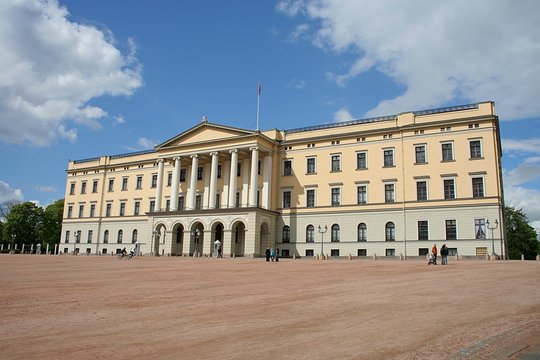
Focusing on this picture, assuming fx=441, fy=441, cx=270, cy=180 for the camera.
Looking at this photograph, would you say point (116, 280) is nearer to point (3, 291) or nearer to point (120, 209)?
point (3, 291)

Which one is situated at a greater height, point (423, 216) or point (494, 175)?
point (494, 175)

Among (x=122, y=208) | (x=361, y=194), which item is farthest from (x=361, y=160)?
(x=122, y=208)

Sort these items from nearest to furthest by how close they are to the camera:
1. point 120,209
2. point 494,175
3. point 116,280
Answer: point 116,280 → point 494,175 → point 120,209

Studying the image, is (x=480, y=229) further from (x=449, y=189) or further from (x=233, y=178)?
(x=233, y=178)

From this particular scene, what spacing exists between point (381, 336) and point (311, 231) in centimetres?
4151

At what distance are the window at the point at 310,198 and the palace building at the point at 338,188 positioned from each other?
4.6 inches

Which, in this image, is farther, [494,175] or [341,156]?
[341,156]

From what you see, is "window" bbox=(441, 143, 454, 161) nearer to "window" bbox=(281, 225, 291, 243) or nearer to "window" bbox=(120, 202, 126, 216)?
"window" bbox=(281, 225, 291, 243)

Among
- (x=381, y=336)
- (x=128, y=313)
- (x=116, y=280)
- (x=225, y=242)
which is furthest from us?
(x=225, y=242)

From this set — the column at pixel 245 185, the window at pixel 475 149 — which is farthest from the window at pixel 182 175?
the window at pixel 475 149

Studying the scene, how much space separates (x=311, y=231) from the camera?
50.3 m

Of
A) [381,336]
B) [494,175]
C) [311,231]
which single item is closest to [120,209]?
[311,231]

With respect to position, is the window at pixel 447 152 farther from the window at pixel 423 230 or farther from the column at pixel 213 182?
the column at pixel 213 182

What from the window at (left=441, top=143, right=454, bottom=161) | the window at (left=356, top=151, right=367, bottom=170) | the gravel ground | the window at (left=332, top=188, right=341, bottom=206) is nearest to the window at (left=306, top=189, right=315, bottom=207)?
the window at (left=332, top=188, right=341, bottom=206)
